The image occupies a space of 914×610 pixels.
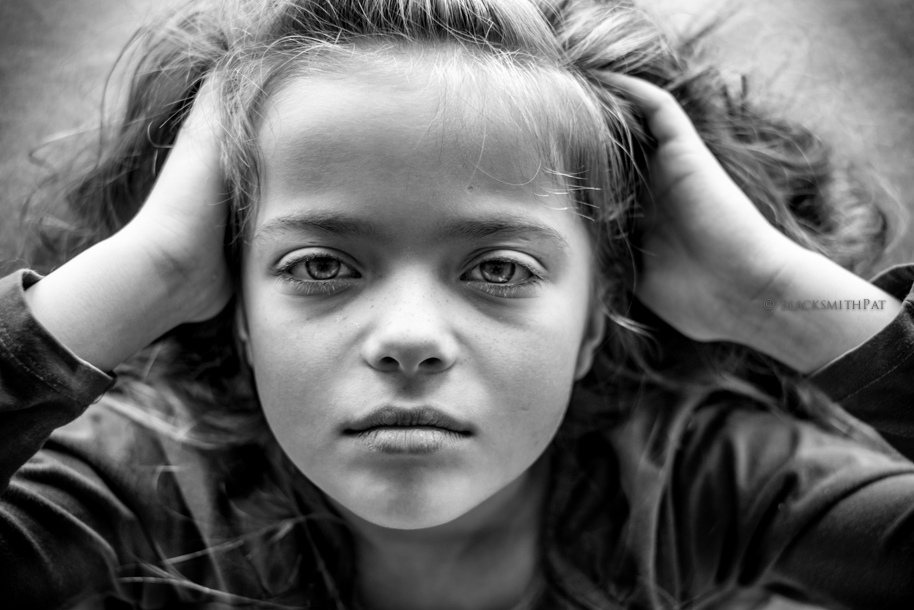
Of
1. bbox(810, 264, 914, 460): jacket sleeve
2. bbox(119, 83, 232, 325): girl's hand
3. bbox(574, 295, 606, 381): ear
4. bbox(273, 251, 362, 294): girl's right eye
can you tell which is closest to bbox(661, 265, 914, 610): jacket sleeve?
bbox(810, 264, 914, 460): jacket sleeve

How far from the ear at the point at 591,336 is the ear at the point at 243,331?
1.20 ft

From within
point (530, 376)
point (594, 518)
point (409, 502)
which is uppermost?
point (530, 376)

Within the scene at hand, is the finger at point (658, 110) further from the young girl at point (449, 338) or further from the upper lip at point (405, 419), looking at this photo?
the upper lip at point (405, 419)

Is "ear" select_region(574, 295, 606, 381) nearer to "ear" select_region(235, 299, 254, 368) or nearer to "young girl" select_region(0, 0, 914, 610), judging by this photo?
"young girl" select_region(0, 0, 914, 610)

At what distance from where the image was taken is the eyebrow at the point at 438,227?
78 cm

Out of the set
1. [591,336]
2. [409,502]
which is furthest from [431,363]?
[591,336]

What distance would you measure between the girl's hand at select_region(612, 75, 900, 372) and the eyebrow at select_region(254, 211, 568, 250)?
0.21m

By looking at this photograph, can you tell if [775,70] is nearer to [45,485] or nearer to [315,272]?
[315,272]

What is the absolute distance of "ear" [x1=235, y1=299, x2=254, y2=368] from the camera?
3.10 ft

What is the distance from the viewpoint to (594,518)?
3.50 ft

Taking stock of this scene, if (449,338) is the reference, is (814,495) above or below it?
below

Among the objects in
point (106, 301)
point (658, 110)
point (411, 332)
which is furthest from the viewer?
point (658, 110)

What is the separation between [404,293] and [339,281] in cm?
7

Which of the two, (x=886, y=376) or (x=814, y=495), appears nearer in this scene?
(x=886, y=376)
